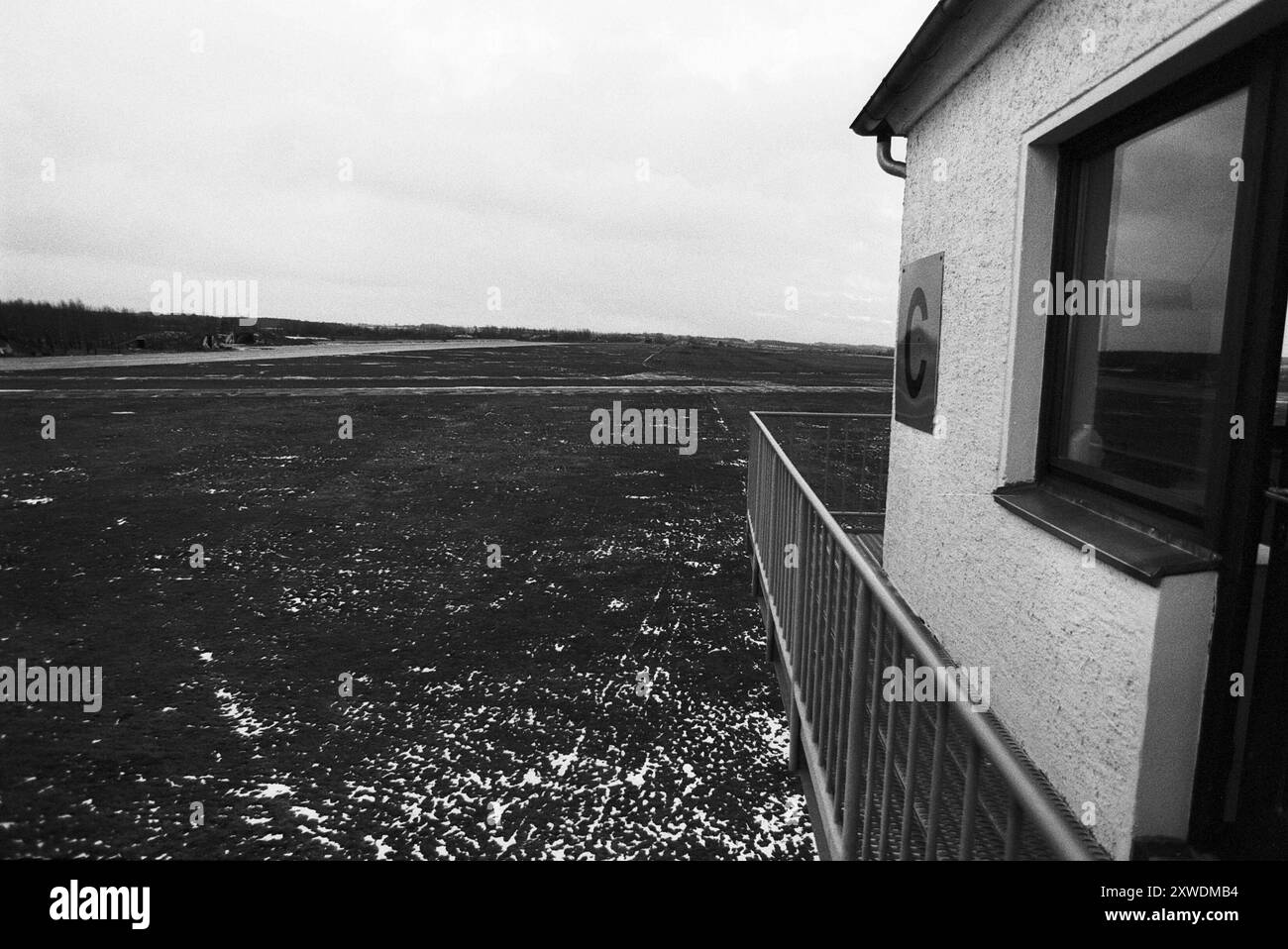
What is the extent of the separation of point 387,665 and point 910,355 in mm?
4031

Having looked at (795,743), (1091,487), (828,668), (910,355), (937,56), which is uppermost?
(937,56)

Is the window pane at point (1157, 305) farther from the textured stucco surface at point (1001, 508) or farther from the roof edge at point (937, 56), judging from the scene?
the roof edge at point (937, 56)

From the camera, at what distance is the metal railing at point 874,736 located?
1327 millimetres

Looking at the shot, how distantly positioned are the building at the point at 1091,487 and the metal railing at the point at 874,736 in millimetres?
12

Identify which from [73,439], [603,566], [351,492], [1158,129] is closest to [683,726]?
[603,566]

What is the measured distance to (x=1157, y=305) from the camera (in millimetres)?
2695

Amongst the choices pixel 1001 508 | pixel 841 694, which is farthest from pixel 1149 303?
pixel 841 694

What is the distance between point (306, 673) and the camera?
4.11 meters

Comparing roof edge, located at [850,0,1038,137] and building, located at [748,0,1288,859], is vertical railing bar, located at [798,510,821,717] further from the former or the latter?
roof edge, located at [850,0,1038,137]

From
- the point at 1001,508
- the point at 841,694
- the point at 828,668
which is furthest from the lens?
the point at 1001,508

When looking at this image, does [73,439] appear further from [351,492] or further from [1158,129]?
[1158,129]

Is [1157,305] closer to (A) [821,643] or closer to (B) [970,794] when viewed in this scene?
(A) [821,643]

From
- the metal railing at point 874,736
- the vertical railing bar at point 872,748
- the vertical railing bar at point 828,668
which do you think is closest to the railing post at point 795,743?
the metal railing at point 874,736

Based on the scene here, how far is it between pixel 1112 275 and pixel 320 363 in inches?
1448
